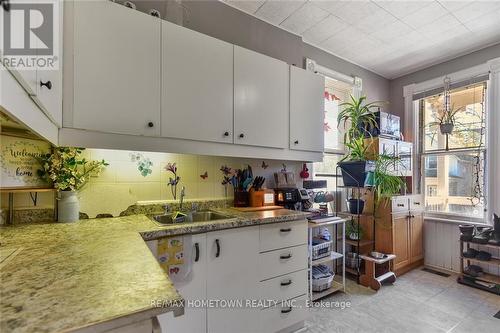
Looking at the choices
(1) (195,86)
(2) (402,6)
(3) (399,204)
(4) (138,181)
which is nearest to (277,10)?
(2) (402,6)

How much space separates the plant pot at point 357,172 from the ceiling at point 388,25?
1.40 m

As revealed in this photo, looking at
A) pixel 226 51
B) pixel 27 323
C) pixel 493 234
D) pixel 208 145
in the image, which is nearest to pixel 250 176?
pixel 208 145

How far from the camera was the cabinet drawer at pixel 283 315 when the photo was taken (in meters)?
1.71

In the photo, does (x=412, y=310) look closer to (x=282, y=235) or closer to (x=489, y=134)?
(x=282, y=235)

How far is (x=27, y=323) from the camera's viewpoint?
478 millimetres

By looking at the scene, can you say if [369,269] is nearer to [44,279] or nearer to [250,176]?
[250,176]

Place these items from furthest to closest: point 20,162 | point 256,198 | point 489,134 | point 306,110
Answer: point 489,134 < point 306,110 < point 256,198 < point 20,162

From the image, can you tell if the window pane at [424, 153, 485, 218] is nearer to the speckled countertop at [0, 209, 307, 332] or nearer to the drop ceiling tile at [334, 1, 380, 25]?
the drop ceiling tile at [334, 1, 380, 25]

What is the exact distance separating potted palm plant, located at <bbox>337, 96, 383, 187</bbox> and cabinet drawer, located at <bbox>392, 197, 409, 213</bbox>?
614 mm

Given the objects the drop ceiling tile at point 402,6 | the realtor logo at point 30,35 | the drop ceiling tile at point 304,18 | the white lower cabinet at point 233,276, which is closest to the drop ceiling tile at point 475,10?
the drop ceiling tile at point 402,6

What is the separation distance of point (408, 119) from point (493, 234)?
5.64 feet

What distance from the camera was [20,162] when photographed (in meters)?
1.38

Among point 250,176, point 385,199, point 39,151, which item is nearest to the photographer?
point 39,151

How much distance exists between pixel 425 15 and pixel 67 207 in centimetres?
335
